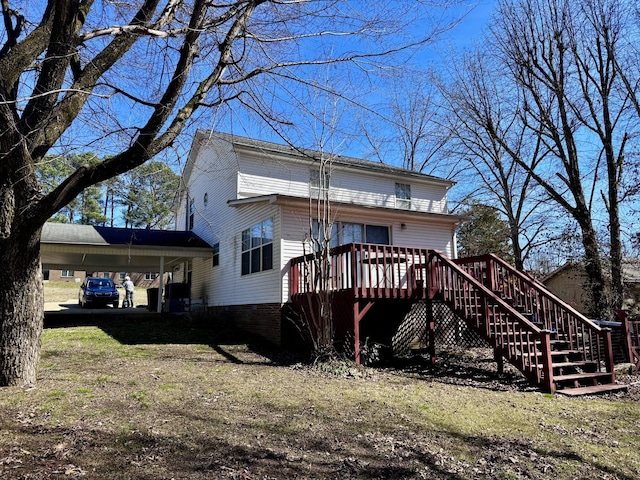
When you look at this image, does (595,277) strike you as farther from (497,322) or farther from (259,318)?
(259,318)

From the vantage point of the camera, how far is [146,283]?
4316 cm

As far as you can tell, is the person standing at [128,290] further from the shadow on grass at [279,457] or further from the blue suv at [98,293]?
the shadow on grass at [279,457]

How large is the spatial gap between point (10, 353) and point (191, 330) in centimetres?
708

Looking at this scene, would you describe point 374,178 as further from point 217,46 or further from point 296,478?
point 296,478

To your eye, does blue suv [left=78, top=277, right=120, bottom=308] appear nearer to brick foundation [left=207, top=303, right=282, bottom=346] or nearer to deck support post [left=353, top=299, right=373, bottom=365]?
brick foundation [left=207, top=303, right=282, bottom=346]

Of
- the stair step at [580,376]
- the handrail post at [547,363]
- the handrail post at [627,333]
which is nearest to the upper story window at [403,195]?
the handrail post at [627,333]

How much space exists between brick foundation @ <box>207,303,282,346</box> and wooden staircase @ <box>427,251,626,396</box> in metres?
3.96

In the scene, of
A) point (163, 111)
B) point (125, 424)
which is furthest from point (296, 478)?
point (163, 111)

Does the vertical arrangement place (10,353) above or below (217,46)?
below

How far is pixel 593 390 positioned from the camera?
7.24 m

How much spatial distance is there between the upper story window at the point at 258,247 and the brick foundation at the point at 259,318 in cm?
107

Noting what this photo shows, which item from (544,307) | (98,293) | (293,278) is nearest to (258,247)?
(293,278)

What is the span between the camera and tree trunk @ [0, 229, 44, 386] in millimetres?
5863

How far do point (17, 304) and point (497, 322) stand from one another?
806 cm
